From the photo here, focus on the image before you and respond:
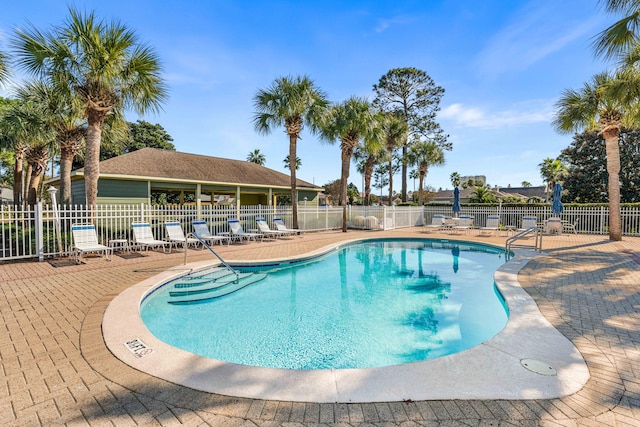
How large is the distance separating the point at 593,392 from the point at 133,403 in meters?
4.07

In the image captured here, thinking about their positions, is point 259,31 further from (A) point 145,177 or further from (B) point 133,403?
(B) point 133,403

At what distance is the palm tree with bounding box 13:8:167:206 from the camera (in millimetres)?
8945

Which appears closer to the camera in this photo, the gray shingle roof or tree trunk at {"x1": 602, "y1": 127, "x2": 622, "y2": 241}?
tree trunk at {"x1": 602, "y1": 127, "x2": 622, "y2": 241}

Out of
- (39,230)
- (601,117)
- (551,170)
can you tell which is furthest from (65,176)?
(551,170)

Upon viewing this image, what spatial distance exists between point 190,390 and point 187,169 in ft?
59.1

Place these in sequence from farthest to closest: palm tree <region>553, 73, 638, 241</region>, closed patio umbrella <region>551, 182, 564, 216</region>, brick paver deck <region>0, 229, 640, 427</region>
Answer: closed patio umbrella <region>551, 182, 564, 216</region> < palm tree <region>553, 73, 638, 241</region> < brick paver deck <region>0, 229, 640, 427</region>

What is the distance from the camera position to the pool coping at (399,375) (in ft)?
8.66

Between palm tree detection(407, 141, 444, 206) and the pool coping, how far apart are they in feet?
88.5

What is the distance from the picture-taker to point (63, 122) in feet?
45.3

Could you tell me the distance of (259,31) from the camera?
11.4 metres

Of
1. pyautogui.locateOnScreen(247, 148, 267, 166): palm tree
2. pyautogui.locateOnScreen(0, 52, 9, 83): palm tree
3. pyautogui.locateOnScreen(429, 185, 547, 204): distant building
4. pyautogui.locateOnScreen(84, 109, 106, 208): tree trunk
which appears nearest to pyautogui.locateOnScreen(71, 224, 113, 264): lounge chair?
pyautogui.locateOnScreen(84, 109, 106, 208): tree trunk

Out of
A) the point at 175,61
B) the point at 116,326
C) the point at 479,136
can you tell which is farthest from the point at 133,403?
the point at 479,136

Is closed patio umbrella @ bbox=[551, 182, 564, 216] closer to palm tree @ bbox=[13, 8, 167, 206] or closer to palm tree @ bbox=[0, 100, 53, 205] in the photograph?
palm tree @ bbox=[13, 8, 167, 206]

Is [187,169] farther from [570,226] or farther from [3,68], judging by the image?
[570,226]
